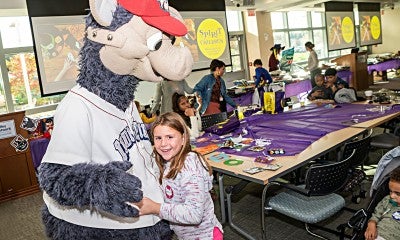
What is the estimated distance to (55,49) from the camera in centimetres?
510

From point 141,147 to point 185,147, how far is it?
268 millimetres

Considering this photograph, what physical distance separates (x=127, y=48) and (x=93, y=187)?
462mm

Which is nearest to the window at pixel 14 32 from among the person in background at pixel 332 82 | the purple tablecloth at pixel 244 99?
the purple tablecloth at pixel 244 99

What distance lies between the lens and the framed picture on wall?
4910 millimetres

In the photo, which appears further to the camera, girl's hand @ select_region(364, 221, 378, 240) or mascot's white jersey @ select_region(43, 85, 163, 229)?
girl's hand @ select_region(364, 221, 378, 240)

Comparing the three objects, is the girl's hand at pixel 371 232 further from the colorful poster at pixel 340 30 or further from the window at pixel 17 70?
the colorful poster at pixel 340 30

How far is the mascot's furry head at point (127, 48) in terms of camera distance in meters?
1.08

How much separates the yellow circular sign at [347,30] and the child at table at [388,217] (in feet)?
35.3

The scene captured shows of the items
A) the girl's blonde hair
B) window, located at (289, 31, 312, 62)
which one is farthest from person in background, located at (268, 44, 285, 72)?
the girl's blonde hair

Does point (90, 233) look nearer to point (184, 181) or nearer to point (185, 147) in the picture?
point (184, 181)

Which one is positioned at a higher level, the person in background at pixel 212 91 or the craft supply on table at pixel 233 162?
the person in background at pixel 212 91

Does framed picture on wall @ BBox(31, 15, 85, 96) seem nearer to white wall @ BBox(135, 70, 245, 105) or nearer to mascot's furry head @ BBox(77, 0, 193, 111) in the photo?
white wall @ BBox(135, 70, 245, 105)

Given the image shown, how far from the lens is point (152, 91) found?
7.54 metres

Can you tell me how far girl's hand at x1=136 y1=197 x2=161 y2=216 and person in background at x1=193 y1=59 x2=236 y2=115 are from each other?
143 inches
